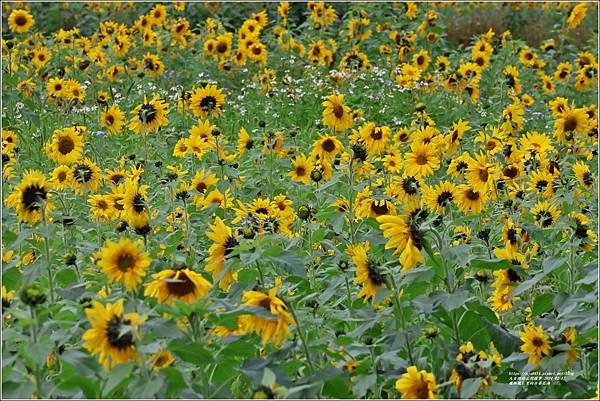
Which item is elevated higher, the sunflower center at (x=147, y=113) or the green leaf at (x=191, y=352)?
the green leaf at (x=191, y=352)

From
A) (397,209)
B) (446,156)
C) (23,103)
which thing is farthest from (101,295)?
(23,103)

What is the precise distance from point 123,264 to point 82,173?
1.76 meters

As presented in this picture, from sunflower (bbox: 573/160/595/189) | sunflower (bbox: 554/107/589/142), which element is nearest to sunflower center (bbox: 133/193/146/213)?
sunflower (bbox: 573/160/595/189)

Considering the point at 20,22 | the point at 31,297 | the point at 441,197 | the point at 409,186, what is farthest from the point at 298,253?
the point at 20,22

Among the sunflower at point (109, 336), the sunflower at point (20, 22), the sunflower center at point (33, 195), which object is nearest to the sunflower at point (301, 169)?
the sunflower center at point (33, 195)

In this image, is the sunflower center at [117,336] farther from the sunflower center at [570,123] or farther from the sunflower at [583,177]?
the sunflower center at [570,123]

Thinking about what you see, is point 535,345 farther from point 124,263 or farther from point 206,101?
point 206,101

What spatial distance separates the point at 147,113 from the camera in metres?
4.95

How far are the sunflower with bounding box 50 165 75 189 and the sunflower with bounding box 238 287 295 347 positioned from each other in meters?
1.89

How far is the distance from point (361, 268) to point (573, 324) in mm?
585

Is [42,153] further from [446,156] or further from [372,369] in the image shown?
[372,369]

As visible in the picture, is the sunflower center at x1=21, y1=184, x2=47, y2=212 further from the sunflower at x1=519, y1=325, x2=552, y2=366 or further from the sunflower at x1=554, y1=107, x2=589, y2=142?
the sunflower at x1=554, y1=107, x2=589, y2=142

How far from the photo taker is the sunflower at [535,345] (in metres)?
2.67

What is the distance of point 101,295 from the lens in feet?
9.18
